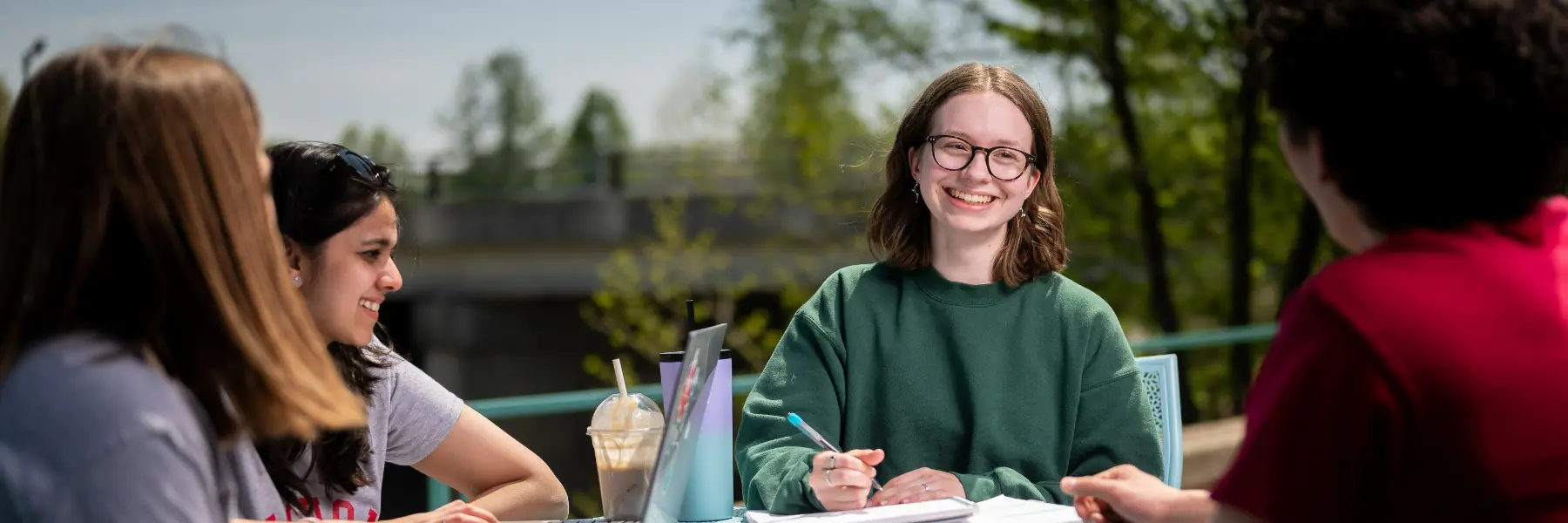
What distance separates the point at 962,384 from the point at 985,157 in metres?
0.36

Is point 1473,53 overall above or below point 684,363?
above

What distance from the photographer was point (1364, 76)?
1116 mm

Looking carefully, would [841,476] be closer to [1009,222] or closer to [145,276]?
[1009,222]

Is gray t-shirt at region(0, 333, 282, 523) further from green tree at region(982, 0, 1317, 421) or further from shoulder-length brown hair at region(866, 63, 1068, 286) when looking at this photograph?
green tree at region(982, 0, 1317, 421)

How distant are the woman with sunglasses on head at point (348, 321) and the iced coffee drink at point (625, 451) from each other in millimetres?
341

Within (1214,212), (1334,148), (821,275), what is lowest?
(821,275)

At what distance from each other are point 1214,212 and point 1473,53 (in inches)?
385

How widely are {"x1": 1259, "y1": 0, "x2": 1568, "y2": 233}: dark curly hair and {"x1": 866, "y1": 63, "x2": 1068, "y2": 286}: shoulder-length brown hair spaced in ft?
3.08

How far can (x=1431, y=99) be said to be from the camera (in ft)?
3.59

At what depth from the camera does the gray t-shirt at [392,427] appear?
1804mm

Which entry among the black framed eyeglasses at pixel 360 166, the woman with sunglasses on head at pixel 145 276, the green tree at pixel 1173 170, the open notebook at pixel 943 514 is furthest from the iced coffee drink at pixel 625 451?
the green tree at pixel 1173 170

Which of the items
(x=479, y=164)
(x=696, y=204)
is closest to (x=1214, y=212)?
(x=696, y=204)

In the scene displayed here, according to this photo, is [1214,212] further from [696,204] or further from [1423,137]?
[1423,137]

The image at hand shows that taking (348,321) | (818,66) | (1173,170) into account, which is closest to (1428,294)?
(348,321)
